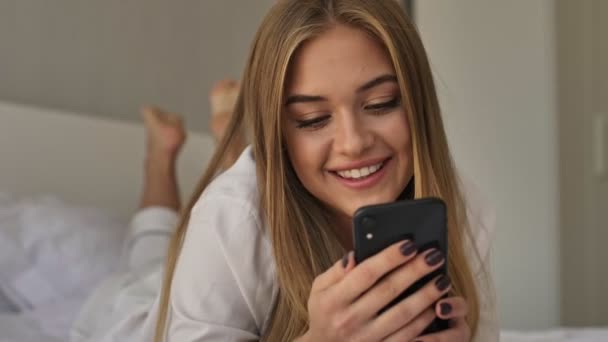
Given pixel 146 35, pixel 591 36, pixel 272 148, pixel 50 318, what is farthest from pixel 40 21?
pixel 591 36

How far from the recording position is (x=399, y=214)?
0.56 metres

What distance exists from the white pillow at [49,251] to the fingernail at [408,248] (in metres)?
0.79

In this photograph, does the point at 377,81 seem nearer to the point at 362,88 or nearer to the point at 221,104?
the point at 362,88

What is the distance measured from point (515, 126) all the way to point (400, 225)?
1218mm

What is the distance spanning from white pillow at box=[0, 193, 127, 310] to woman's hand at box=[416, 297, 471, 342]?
0.76 metres

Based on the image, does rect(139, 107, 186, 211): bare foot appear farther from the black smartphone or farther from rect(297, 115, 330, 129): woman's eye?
the black smartphone

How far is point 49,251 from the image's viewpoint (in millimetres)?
1197

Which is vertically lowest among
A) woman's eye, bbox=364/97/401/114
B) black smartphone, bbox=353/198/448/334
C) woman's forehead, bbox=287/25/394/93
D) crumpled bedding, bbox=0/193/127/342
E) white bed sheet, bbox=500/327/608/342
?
white bed sheet, bbox=500/327/608/342

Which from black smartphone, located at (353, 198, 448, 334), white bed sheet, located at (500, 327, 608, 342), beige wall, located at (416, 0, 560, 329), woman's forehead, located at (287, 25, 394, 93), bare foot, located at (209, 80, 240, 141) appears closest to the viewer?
black smartphone, located at (353, 198, 448, 334)

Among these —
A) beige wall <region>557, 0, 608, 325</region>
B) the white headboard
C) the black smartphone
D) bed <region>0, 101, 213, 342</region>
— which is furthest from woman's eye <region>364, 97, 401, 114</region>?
beige wall <region>557, 0, 608, 325</region>

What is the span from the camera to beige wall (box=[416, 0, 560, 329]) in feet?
5.52

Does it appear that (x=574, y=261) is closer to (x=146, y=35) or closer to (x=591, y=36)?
(x=591, y=36)

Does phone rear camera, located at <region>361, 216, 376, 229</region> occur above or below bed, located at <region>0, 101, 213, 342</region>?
above

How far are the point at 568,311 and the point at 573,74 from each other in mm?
605
